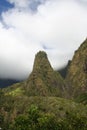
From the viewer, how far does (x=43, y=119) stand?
19925 cm

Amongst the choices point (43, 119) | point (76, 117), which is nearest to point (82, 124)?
point (76, 117)

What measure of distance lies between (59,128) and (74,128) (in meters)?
7.07

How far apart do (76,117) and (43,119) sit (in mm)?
15618

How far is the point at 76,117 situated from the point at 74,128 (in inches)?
207

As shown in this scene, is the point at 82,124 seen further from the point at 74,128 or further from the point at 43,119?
the point at 43,119

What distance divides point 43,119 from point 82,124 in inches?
726

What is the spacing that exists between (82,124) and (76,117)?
4.37m

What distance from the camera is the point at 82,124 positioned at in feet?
651

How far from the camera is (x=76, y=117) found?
200 m

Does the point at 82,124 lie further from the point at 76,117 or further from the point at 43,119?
the point at 43,119

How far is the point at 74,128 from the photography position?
199625 millimetres
